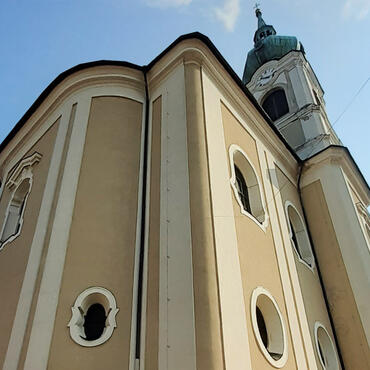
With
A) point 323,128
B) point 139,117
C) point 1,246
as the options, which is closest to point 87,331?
point 1,246

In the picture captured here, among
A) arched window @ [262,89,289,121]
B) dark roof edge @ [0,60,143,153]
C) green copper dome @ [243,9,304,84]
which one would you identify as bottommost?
dark roof edge @ [0,60,143,153]

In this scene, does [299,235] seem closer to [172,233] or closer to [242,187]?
[242,187]

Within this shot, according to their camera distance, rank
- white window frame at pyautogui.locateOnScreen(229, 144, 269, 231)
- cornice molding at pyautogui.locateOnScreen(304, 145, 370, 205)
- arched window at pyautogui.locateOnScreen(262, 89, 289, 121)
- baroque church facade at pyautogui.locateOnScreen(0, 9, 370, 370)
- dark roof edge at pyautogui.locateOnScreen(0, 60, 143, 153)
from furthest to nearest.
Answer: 1. arched window at pyautogui.locateOnScreen(262, 89, 289, 121)
2. cornice molding at pyautogui.locateOnScreen(304, 145, 370, 205)
3. dark roof edge at pyautogui.locateOnScreen(0, 60, 143, 153)
4. white window frame at pyautogui.locateOnScreen(229, 144, 269, 231)
5. baroque church facade at pyautogui.locateOnScreen(0, 9, 370, 370)

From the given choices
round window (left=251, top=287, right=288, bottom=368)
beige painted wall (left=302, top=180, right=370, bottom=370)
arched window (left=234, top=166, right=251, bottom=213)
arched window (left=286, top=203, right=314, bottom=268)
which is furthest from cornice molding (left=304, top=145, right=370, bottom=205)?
round window (left=251, top=287, right=288, bottom=368)

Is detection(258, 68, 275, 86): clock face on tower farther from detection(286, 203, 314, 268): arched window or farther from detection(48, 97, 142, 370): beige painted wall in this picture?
detection(48, 97, 142, 370): beige painted wall

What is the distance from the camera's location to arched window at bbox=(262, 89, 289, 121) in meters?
16.3

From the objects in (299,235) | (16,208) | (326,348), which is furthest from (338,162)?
(16,208)

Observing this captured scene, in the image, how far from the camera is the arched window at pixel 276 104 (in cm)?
1627

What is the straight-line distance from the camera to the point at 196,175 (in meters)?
6.79

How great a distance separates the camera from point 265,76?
60.5 ft

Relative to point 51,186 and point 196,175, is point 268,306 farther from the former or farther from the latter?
point 51,186

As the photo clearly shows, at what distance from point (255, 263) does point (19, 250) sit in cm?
397

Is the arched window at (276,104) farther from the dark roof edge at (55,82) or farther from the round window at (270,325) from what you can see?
the round window at (270,325)

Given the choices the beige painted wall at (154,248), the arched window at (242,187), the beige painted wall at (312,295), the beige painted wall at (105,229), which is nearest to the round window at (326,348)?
the beige painted wall at (312,295)
